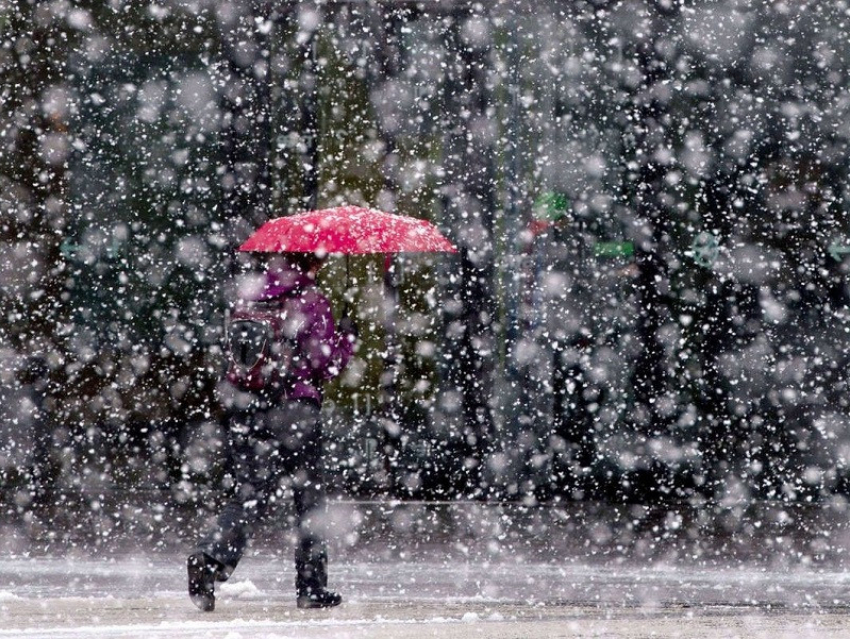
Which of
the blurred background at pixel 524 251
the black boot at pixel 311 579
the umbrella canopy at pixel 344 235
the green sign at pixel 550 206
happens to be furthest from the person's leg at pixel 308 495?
the green sign at pixel 550 206

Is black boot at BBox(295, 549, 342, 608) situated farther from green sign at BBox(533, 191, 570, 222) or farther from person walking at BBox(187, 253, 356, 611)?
green sign at BBox(533, 191, 570, 222)

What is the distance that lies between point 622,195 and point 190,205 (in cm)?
309

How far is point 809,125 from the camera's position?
11.7 meters

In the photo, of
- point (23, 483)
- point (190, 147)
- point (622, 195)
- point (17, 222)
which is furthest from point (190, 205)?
point (622, 195)

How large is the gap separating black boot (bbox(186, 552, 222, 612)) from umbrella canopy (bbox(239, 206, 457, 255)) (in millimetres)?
1437

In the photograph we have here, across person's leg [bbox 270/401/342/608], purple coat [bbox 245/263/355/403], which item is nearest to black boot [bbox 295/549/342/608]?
person's leg [bbox 270/401/342/608]

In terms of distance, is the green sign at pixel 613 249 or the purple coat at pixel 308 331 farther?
the green sign at pixel 613 249

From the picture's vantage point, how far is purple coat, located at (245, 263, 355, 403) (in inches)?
292

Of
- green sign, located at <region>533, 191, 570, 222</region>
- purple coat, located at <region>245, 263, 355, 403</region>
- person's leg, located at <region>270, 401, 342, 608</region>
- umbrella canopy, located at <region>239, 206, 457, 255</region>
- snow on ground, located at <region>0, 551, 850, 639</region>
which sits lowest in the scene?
snow on ground, located at <region>0, 551, 850, 639</region>

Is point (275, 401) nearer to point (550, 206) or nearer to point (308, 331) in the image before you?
point (308, 331)

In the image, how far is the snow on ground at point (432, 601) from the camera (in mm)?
7070

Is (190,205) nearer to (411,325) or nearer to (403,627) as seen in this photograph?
(411,325)

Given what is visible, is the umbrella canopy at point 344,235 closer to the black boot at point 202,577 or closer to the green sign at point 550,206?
the black boot at point 202,577

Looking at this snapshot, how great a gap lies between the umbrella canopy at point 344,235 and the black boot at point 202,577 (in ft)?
4.71
